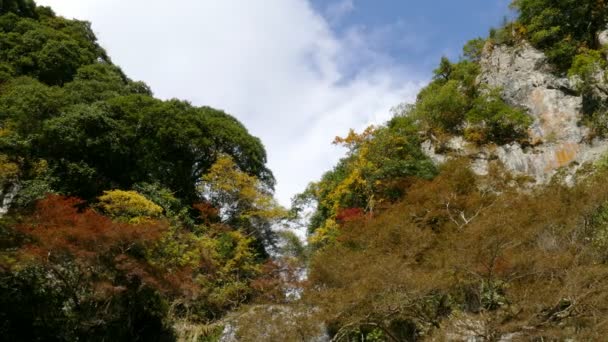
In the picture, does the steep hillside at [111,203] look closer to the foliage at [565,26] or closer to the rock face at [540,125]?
the rock face at [540,125]

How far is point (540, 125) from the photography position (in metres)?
20.3

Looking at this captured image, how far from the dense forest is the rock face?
1.41 ft

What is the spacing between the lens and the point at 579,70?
19.4m

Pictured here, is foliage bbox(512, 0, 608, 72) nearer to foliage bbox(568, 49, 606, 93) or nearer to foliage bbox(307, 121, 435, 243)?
foliage bbox(568, 49, 606, 93)

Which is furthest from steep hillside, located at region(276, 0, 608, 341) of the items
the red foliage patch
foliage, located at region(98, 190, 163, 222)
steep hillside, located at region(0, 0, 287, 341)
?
foliage, located at region(98, 190, 163, 222)

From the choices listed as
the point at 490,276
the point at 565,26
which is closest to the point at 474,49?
the point at 565,26

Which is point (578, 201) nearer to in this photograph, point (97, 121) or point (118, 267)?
point (118, 267)

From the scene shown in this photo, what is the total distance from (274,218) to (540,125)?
11.4 m

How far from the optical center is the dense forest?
10.0m

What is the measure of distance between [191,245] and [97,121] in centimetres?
559

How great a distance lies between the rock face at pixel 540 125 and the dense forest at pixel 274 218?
1.41ft

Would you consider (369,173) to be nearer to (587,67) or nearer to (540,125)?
(540,125)

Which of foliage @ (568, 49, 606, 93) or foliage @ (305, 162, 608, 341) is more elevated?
foliage @ (568, 49, 606, 93)

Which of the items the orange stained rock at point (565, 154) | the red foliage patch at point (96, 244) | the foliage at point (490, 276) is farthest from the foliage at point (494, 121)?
the red foliage patch at point (96, 244)
